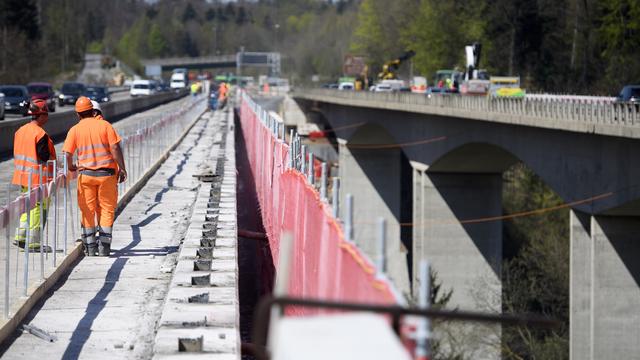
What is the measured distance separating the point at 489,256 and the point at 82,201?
46002 millimetres

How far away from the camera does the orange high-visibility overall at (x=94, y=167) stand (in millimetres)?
13328

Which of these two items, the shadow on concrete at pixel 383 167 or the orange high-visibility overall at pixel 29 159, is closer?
the orange high-visibility overall at pixel 29 159

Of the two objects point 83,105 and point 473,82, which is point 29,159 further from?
point 473,82

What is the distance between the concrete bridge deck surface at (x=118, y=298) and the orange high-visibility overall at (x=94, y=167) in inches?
22.3

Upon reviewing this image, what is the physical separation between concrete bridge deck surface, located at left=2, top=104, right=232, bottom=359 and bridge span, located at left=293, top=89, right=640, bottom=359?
264 cm

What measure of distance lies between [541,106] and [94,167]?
2826cm

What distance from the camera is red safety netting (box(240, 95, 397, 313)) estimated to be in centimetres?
597

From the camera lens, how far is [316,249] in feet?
30.0

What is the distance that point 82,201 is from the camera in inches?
525

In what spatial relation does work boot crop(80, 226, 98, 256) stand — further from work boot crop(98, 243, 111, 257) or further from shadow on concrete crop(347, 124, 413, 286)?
shadow on concrete crop(347, 124, 413, 286)

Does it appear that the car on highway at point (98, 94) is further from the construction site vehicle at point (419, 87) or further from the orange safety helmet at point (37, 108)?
the orange safety helmet at point (37, 108)

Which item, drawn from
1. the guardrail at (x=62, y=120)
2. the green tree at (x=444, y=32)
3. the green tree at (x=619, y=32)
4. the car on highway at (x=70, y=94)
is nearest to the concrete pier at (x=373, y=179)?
the guardrail at (x=62, y=120)


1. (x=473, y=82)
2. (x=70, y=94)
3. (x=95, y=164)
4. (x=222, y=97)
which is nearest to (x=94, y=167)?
(x=95, y=164)

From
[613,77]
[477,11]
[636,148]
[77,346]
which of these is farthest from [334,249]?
[477,11]
